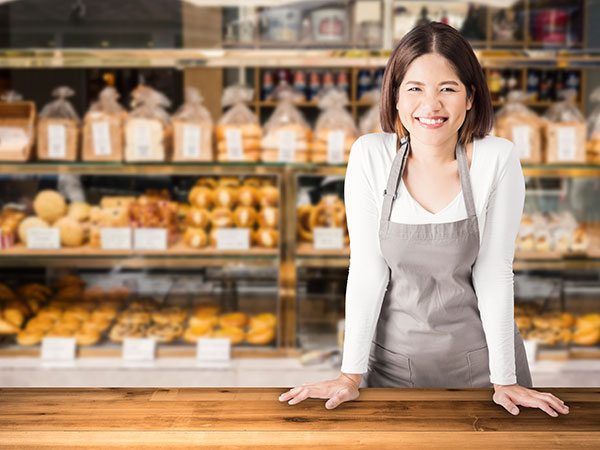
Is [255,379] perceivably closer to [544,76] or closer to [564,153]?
[564,153]

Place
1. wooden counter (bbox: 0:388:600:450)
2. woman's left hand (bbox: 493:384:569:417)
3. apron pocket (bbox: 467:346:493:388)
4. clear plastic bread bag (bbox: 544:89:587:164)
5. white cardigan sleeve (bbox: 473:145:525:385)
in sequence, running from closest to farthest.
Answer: wooden counter (bbox: 0:388:600:450)
woman's left hand (bbox: 493:384:569:417)
white cardigan sleeve (bbox: 473:145:525:385)
apron pocket (bbox: 467:346:493:388)
clear plastic bread bag (bbox: 544:89:587:164)

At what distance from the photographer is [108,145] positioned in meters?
2.44

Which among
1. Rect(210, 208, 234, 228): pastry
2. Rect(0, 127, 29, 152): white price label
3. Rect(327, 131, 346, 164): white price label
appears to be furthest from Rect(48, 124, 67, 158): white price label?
Rect(327, 131, 346, 164): white price label

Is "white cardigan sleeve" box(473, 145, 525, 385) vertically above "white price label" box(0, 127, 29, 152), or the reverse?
"white price label" box(0, 127, 29, 152)

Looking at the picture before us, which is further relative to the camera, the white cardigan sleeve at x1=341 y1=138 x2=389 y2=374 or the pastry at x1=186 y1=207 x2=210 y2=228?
the pastry at x1=186 y1=207 x2=210 y2=228

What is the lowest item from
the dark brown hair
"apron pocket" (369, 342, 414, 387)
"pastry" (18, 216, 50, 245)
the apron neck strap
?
"apron pocket" (369, 342, 414, 387)

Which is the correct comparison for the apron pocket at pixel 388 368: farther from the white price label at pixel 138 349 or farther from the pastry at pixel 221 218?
the white price label at pixel 138 349

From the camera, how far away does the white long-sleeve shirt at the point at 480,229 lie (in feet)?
4.10

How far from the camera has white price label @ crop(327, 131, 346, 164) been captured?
2.47 m

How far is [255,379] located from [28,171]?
4.23 ft

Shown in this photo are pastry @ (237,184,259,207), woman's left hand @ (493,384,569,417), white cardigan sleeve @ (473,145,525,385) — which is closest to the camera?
woman's left hand @ (493,384,569,417)

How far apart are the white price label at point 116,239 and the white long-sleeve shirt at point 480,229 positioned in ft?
4.70

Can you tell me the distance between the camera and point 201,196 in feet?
8.33

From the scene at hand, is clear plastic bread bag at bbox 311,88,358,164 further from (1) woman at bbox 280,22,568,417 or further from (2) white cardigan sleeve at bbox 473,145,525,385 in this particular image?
(2) white cardigan sleeve at bbox 473,145,525,385
